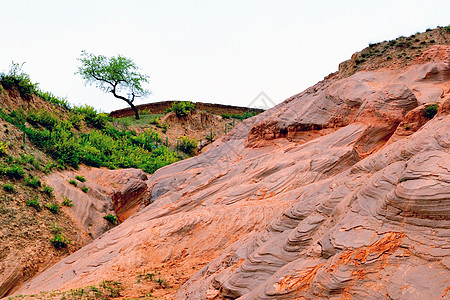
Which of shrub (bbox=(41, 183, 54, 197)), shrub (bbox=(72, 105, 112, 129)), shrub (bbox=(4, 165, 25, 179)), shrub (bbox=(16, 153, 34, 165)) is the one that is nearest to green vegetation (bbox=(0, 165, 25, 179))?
shrub (bbox=(4, 165, 25, 179))

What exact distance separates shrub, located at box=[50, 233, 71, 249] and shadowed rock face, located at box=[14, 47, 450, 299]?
4.65ft

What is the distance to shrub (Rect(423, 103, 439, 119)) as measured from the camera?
37.2 feet

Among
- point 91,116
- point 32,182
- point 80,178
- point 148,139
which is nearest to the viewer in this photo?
point 32,182

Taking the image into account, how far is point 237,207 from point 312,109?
7.25 meters

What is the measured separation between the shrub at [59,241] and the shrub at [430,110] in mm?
12930

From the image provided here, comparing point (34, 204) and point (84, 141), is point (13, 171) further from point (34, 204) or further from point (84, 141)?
point (84, 141)

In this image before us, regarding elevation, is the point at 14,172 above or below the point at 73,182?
above

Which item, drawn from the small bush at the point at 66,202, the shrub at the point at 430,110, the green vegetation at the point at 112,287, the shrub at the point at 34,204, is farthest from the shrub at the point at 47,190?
the shrub at the point at 430,110

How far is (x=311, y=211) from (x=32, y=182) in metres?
12.4

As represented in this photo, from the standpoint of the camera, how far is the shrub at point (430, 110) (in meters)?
11.4

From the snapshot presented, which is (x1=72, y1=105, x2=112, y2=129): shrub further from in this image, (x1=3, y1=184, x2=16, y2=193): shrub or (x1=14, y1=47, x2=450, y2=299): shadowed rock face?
(x1=3, y1=184, x2=16, y2=193): shrub

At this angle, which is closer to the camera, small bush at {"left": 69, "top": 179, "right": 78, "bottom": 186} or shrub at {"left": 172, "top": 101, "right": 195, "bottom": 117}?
small bush at {"left": 69, "top": 179, "right": 78, "bottom": 186}

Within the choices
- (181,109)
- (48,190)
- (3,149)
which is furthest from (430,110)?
(181,109)

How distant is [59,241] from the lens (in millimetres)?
13984
